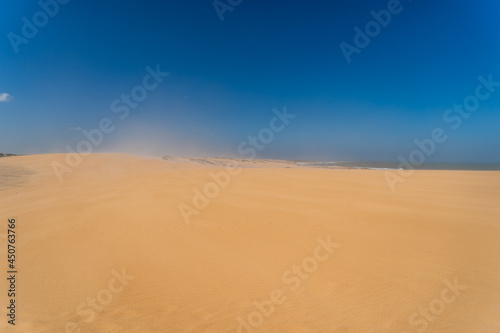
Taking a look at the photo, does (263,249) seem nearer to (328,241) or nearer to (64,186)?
(328,241)

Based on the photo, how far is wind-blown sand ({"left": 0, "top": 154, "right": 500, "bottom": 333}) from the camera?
2.62 metres

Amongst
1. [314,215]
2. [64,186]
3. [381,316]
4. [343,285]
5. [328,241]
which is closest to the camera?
[381,316]

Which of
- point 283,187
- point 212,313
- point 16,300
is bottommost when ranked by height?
point 212,313

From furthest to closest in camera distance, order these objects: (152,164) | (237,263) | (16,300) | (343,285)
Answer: (152,164) → (237,263) → (343,285) → (16,300)

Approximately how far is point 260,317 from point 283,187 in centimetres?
737

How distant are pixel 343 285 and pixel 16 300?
3.99 meters

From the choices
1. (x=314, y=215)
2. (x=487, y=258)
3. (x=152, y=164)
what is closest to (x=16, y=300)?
(x=314, y=215)

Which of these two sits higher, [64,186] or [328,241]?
[64,186]

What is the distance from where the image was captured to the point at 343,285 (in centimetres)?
327

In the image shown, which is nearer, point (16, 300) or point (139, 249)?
point (16, 300)

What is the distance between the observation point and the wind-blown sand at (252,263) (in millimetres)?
2617

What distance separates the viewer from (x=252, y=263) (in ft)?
12.8

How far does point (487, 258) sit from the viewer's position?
13.1ft

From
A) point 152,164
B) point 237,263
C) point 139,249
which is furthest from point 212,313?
point 152,164
